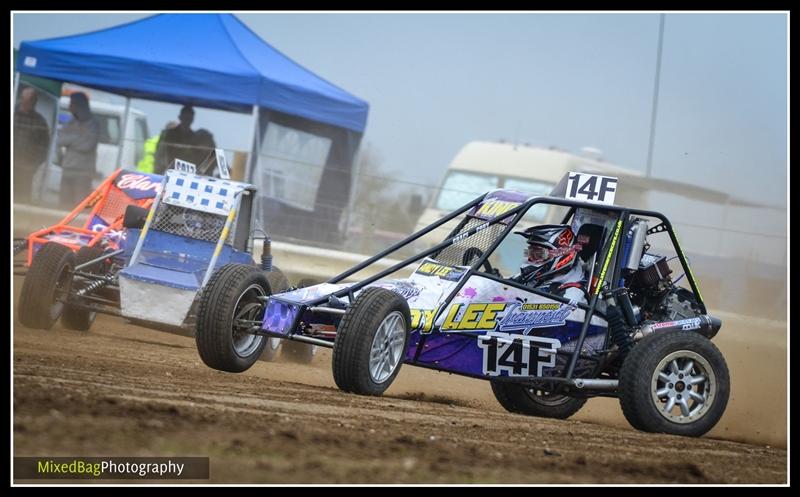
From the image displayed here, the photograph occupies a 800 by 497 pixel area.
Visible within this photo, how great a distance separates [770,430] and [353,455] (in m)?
5.28

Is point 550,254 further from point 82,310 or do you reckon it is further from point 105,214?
point 105,214

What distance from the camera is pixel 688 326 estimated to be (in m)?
7.49

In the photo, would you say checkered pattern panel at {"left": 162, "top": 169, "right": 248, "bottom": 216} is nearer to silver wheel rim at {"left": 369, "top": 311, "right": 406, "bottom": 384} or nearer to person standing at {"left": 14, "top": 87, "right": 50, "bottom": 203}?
silver wheel rim at {"left": 369, "top": 311, "right": 406, "bottom": 384}

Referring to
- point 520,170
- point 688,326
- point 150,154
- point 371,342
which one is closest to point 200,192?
point 371,342

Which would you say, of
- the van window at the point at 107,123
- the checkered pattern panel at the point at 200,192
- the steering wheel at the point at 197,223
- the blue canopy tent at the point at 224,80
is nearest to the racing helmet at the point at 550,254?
the checkered pattern panel at the point at 200,192

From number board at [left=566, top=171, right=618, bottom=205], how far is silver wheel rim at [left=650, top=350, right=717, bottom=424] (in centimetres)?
111

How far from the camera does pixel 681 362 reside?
6941mm

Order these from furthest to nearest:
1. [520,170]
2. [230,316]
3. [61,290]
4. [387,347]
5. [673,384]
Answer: [520,170]
[61,290]
[673,384]
[230,316]
[387,347]

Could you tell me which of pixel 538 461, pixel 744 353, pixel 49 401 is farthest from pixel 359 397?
pixel 744 353

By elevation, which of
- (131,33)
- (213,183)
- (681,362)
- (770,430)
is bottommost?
(770,430)

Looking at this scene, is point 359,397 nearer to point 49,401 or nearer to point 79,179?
point 49,401

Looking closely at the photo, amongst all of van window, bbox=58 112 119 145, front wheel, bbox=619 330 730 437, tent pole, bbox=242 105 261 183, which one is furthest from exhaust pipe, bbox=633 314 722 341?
van window, bbox=58 112 119 145

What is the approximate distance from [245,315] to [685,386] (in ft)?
8.74

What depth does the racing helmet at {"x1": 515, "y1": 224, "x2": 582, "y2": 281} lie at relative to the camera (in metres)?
7.44
